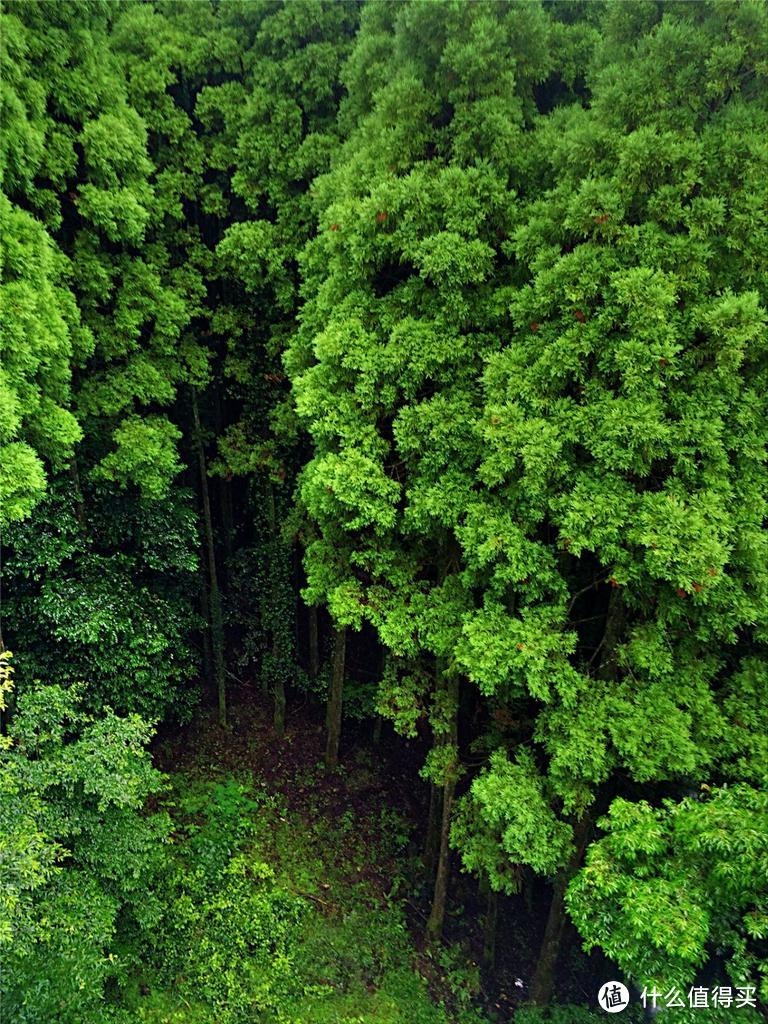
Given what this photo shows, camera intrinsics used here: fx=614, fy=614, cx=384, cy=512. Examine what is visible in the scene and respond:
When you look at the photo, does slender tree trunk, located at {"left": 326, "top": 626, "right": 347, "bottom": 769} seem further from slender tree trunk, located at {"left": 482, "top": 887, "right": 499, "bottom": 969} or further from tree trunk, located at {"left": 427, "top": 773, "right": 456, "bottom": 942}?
slender tree trunk, located at {"left": 482, "top": 887, "right": 499, "bottom": 969}

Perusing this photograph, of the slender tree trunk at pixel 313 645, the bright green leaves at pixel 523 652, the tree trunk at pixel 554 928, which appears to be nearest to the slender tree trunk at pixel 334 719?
the slender tree trunk at pixel 313 645

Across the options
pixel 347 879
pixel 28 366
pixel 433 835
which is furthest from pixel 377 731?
pixel 28 366

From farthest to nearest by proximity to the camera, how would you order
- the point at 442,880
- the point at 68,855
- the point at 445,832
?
the point at 442,880, the point at 445,832, the point at 68,855

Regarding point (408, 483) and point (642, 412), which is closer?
point (642, 412)

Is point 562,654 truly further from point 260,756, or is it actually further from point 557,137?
point 260,756

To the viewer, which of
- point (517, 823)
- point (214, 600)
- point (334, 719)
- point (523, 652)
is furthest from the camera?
point (214, 600)

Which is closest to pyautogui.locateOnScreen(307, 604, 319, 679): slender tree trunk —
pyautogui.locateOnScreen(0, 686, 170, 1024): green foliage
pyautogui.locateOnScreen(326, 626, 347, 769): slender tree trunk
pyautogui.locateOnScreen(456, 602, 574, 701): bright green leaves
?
pyautogui.locateOnScreen(326, 626, 347, 769): slender tree trunk

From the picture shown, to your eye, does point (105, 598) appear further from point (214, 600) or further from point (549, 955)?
point (549, 955)
